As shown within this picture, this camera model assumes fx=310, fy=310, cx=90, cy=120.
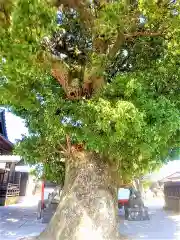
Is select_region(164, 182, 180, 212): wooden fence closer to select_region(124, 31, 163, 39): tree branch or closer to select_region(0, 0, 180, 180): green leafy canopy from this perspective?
select_region(0, 0, 180, 180): green leafy canopy

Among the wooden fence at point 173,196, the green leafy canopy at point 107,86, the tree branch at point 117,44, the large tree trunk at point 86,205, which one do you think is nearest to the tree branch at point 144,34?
the green leafy canopy at point 107,86

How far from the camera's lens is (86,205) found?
31.7 ft

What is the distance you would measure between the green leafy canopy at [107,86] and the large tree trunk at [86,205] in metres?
0.70

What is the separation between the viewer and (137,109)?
8016 mm

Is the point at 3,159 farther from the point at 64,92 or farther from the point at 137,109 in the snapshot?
the point at 137,109

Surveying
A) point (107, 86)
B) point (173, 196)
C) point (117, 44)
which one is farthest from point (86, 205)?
point (173, 196)

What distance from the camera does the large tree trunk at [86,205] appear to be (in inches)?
371

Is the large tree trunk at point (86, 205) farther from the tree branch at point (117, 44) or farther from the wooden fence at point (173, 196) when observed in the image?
the wooden fence at point (173, 196)

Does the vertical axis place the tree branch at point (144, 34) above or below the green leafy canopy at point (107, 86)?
above

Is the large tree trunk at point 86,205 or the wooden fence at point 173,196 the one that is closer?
the large tree trunk at point 86,205

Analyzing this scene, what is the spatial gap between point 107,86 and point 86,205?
3.75m

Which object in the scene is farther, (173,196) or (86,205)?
(173,196)

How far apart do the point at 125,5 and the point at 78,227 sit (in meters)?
6.63

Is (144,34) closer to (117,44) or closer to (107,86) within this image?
(117,44)
